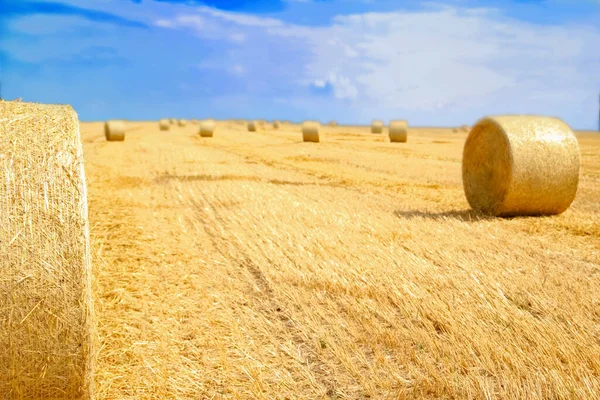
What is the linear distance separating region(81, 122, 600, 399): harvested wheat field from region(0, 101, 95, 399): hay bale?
0.44 meters

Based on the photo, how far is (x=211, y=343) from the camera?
492 cm

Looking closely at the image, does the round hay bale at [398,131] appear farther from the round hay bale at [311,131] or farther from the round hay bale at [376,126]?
the round hay bale at [376,126]

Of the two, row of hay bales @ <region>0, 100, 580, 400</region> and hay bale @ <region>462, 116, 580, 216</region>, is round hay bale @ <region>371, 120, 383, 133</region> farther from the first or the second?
row of hay bales @ <region>0, 100, 580, 400</region>

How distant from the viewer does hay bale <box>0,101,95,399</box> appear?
3791 millimetres

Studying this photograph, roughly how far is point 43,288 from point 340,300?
107 inches

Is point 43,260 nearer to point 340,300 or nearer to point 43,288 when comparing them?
point 43,288

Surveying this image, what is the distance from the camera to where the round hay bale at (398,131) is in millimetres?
30484

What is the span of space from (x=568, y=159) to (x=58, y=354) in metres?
8.32

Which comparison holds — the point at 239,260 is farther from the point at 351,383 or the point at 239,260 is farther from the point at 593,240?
the point at 593,240

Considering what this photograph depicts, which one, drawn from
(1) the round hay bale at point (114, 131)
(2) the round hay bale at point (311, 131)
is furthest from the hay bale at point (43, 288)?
(1) the round hay bale at point (114, 131)

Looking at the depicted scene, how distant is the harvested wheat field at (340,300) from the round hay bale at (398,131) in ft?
63.3

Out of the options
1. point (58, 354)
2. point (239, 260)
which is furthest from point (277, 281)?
point (58, 354)

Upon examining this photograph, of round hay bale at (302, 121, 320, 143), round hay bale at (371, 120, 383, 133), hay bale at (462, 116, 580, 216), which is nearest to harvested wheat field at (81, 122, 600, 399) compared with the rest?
hay bale at (462, 116, 580, 216)

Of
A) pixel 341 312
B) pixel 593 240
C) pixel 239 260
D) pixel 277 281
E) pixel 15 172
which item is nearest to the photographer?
pixel 15 172
